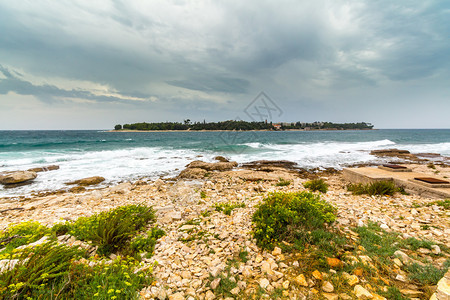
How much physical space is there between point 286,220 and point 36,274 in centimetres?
463

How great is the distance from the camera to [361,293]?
8.50ft

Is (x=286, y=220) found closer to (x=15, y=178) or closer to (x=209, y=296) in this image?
(x=209, y=296)

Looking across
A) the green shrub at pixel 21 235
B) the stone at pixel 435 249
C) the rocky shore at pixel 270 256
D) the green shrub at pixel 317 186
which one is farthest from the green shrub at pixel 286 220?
the green shrub at pixel 21 235

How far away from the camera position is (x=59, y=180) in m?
13.4

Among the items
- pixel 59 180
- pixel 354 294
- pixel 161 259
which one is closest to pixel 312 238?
pixel 354 294

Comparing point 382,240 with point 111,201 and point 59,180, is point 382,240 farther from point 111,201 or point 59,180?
point 59,180

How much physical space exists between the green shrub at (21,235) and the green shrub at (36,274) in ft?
2.73

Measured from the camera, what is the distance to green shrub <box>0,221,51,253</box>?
3.84m

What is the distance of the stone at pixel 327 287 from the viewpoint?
2719 mm

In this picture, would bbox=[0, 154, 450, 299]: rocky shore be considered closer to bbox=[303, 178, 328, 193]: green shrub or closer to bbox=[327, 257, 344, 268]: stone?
bbox=[327, 257, 344, 268]: stone

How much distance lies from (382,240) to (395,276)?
1.08 m

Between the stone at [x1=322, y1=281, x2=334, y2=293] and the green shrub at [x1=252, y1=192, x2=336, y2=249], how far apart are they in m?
1.14

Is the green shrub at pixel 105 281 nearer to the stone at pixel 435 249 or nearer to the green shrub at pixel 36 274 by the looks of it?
the green shrub at pixel 36 274

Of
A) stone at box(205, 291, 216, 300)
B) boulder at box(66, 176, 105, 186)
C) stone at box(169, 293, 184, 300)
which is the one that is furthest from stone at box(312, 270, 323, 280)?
boulder at box(66, 176, 105, 186)
